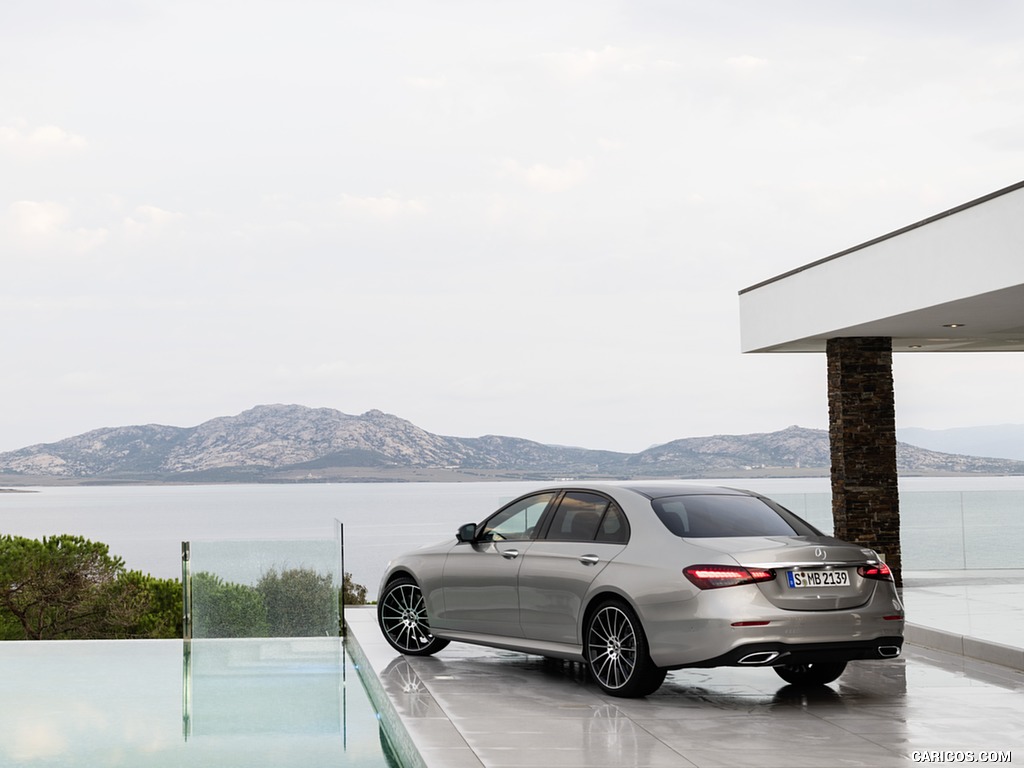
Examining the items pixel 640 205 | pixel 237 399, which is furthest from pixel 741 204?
pixel 237 399

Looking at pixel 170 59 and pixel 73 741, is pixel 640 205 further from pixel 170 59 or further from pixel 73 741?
pixel 73 741

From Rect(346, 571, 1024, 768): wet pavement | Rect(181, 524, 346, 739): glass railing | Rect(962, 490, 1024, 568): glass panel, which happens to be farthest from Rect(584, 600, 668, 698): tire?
Rect(962, 490, 1024, 568): glass panel

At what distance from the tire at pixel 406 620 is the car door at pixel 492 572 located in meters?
0.44

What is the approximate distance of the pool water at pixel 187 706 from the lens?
8.29m

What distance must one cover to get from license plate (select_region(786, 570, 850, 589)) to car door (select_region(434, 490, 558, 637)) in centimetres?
229

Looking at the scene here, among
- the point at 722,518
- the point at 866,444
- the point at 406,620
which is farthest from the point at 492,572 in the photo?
the point at 866,444

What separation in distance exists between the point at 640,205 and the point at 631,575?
7809 cm

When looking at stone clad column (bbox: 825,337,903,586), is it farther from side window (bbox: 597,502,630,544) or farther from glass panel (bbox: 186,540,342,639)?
side window (bbox: 597,502,630,544)

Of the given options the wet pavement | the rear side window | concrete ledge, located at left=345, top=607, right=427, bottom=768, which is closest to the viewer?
the wet pavement

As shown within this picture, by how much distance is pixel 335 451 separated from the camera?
113m

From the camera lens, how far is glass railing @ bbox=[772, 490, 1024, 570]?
19.4 meters

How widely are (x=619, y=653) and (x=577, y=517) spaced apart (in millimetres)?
1183

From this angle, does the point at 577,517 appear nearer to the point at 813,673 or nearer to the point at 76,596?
the point at 813,673

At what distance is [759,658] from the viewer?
8297 mm
